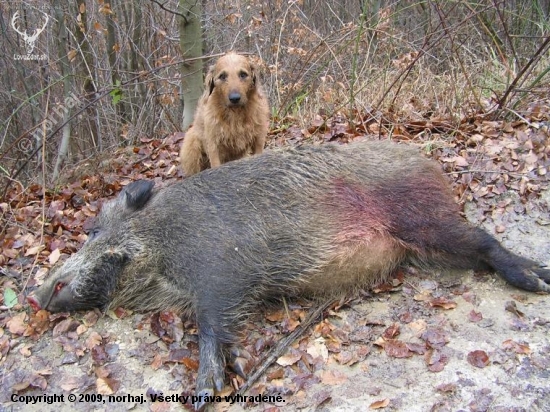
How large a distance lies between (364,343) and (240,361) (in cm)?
78

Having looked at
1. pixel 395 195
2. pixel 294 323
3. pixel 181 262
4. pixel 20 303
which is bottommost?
pixel 20 303

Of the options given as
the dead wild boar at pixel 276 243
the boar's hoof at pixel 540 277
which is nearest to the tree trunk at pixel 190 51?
the dead wild boar at pixel 276 243

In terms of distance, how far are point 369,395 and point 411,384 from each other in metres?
0.24

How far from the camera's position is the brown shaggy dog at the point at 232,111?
450 centimetres

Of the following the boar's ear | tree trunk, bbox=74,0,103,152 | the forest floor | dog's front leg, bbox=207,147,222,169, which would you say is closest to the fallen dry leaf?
the forest floor

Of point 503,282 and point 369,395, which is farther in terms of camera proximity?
point 503,282

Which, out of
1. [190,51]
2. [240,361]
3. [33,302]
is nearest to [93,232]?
[33,302]

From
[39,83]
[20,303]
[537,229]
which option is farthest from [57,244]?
[39,83]

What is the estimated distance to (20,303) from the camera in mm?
3889

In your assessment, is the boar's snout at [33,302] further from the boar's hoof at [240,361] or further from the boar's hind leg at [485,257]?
the boar's hind leg at [485,257]

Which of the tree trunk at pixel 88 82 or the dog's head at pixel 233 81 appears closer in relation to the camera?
the dog's head at pixel 233 81

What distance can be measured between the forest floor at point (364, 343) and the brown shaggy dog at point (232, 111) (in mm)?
1541

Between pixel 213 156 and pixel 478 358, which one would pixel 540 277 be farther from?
pixel 213 156

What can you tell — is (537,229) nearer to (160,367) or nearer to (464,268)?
(464,268)
